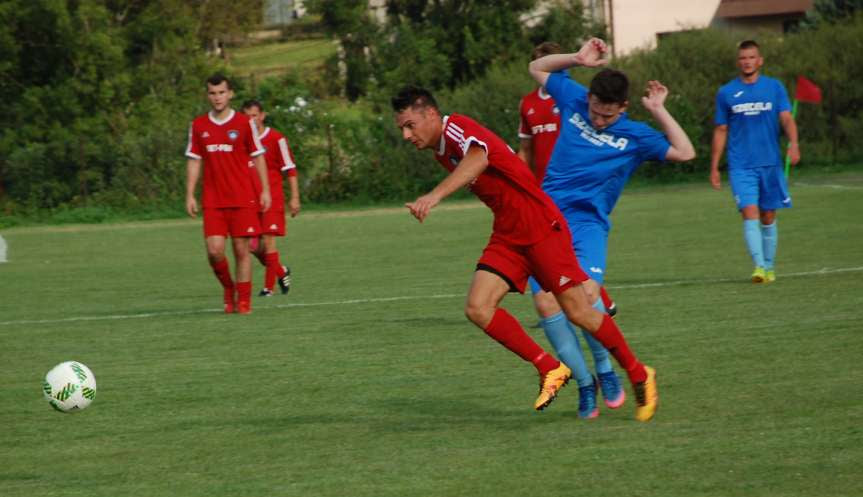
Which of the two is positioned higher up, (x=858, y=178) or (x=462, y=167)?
(x=462, y=167)

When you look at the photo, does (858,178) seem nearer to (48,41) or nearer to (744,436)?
(48,41)

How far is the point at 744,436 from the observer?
22.5 ft

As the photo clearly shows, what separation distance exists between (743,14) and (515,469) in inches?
1803

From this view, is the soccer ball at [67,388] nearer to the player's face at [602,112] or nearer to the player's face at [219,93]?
the player's face at [602,112]

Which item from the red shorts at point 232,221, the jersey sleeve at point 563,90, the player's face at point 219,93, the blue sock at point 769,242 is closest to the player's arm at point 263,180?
the red shorts at point 232,221

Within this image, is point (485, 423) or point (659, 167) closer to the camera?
point (485, 423)

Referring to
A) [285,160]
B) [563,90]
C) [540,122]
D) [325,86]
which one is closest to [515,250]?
[563,90]

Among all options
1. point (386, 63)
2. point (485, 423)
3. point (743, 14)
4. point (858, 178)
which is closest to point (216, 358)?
point (485, 423)

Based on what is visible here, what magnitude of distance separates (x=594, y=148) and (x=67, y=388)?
325 cm

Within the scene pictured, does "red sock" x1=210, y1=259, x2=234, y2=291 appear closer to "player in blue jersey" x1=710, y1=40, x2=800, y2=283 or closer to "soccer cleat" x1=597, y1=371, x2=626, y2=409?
"player in blue jersey" x1=710, y1=40, x2=800, y2=283

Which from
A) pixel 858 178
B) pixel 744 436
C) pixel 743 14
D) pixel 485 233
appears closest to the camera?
pixel 744 436

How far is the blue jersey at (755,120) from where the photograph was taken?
13977mm

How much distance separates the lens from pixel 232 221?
13578 millimetres

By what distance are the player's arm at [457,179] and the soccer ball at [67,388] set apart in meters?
2.05
